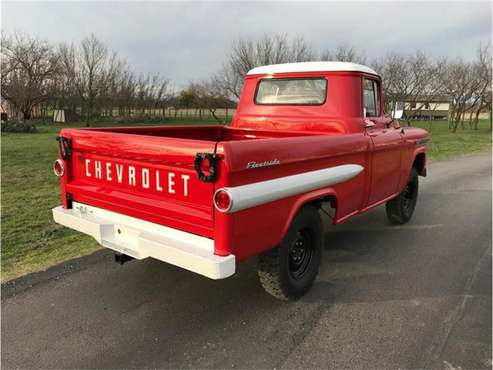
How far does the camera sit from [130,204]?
305cm

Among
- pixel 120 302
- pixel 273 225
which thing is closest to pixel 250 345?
pixel 273 225

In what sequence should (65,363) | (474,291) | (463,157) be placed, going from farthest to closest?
(463,157)
(474,291)
(65,363)

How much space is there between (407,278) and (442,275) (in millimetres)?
364

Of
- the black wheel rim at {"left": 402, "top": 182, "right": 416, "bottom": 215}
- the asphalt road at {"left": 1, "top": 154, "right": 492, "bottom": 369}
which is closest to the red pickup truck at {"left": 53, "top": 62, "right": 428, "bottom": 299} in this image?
the asphalt road at {"left": 1, "top": 154, "right": 492, "bottom": 369}

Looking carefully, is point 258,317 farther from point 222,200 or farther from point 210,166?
point 210,166

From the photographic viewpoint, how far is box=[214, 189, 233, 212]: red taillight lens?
96.0 inches

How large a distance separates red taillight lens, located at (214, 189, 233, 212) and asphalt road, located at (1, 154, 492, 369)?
0.97 metres

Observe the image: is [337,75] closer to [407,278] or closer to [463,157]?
[407,278]

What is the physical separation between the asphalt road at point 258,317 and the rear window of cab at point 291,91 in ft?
5.67

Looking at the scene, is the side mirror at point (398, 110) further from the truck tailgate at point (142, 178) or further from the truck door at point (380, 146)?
the truck tailgate at point (142, 178)

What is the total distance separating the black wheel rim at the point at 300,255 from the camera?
3.38 m

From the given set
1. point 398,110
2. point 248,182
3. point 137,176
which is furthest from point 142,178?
point 398,110

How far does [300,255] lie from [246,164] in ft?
4.27

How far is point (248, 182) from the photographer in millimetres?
2570
